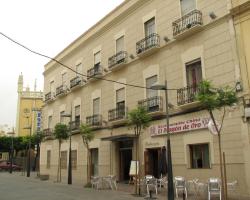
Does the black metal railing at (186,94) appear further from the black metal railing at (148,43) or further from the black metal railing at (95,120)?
the black metal railing at (95,120)

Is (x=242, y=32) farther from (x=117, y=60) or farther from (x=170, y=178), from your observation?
(x=117, y=60)

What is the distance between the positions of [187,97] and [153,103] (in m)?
2.70

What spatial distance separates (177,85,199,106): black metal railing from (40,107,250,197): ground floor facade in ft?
2.08

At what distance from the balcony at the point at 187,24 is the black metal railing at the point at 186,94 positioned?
8.40ft

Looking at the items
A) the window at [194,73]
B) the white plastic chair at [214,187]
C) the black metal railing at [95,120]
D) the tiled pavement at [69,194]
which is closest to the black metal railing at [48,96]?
the black metal railing at [95,120]

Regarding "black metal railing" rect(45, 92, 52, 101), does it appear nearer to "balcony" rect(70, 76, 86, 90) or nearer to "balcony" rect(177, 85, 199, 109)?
"balcony" rect(70, 76, 86, 90)

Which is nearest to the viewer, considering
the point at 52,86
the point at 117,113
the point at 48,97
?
the point at 117,113

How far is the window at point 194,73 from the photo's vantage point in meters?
16.9

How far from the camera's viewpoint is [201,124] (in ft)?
52.6

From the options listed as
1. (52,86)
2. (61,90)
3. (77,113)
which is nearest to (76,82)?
(77,113)

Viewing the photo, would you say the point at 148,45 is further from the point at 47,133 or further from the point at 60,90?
the point at 47,133

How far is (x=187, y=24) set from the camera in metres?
17.2

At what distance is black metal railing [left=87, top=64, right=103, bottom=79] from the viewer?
975 inches

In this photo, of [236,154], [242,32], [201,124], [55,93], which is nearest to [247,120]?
[236,154]
